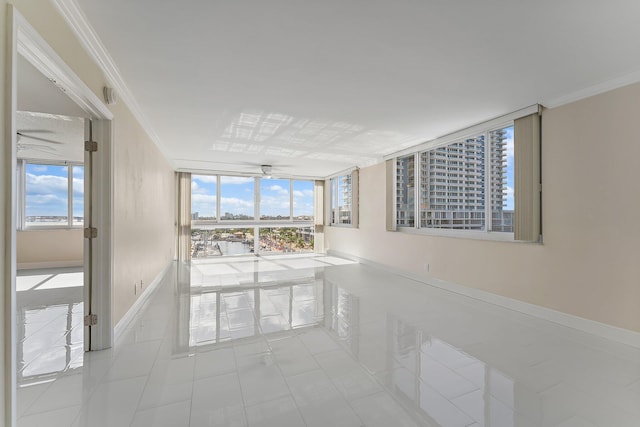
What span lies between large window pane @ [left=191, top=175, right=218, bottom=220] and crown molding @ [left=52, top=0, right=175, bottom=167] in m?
4.45

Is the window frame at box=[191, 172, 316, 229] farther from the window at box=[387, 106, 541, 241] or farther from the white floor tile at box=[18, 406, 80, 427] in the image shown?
the white floor tile at box=[18, 406, 80, 427]

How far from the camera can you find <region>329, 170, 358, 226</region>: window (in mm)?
7105

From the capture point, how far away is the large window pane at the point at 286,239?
331 inches

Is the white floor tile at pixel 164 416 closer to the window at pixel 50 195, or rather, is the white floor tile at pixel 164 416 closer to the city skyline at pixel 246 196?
the city skyline at pixel 246 196

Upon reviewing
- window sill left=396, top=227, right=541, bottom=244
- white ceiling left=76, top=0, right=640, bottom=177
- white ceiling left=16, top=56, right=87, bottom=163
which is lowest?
window sill left=396, top=227, right=541, bottom=244

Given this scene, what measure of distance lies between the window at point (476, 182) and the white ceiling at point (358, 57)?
42 cm

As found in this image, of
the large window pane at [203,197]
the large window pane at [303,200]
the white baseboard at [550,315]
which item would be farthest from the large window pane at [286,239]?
the white baseboard at [550,315]

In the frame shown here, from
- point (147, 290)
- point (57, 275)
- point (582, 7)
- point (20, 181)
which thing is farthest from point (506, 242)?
point (20, 181)

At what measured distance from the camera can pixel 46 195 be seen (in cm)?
615

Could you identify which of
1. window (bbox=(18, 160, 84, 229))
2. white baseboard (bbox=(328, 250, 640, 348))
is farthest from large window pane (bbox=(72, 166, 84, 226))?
white baseboard (bbox=(328, 250, 640, 348))

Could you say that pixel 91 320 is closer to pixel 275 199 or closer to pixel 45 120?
pixel 45 120

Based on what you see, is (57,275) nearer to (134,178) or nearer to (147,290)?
(147,290)

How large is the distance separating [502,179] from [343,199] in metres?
4.53

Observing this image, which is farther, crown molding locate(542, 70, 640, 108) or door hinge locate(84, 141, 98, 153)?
crown molding locate(542, 70, 640, 108)
